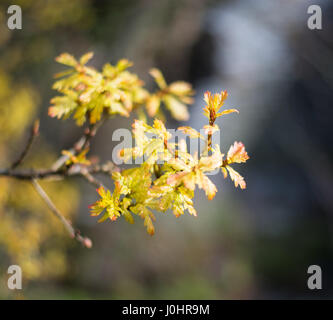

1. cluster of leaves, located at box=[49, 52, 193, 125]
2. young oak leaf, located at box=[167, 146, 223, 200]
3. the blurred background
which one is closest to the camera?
young oak leaf, located at box=[167, 146, 223, 200]

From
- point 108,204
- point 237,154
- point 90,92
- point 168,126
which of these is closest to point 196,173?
point 237,154

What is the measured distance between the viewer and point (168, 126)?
4809 mm

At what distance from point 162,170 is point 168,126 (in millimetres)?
3966

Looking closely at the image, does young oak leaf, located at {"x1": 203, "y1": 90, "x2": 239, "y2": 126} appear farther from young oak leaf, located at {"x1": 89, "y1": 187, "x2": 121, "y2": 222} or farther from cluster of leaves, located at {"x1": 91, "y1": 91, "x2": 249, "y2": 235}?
young oak leaf, located at {"x1": 89, "y1": 187, "x2": 121, "y2": 222}

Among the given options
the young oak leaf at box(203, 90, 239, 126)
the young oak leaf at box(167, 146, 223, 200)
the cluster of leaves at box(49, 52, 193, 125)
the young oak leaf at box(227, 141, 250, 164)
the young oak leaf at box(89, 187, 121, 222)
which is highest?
the cluster of leaves at box(49, 52, 193, 125)

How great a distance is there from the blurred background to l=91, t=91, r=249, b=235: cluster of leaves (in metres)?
1.52

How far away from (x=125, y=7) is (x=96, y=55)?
0.73m

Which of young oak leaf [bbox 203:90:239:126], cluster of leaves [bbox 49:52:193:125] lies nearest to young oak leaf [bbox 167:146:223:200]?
young oak leaf [bbox 203:90:239:126]

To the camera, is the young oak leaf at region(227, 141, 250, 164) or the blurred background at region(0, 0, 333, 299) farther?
the blurred background at region(0, 0, 333, 299)

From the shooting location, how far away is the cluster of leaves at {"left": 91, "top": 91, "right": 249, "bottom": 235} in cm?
80

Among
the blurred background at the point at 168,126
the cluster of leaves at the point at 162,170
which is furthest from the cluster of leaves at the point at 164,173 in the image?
the blurred background at the point at 168,126

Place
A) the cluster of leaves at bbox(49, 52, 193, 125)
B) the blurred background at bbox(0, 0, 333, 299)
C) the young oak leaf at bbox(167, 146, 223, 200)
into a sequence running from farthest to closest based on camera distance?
the blurred background at bbox(0, 0, 333, 299) → the cluster of leaves at bbox(49, 52, 193, 125) → the young oak leaf at bbox(167, 146, 223, 200)

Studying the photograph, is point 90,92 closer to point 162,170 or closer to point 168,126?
point 162,170
